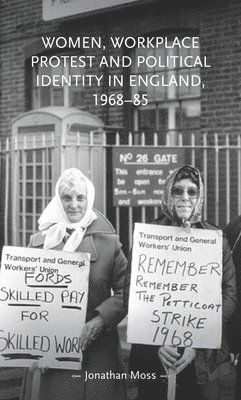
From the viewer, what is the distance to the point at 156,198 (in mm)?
8688

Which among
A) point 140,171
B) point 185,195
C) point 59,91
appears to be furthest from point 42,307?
point 59,91

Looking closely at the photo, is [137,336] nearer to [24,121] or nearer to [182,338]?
[182,338]

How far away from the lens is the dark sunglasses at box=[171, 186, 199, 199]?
12.8 feet

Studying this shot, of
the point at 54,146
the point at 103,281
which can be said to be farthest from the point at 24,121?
the point at 103,281

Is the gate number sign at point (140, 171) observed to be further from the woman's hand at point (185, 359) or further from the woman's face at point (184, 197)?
the woman's hand at point (185, 359)

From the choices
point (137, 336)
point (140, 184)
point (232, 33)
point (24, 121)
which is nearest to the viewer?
point (137, 336)

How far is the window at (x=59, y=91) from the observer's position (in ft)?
36.5

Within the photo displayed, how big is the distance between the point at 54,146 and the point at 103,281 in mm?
4585

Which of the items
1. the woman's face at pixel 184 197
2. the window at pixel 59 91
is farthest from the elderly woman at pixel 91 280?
the window at pixel 59 91

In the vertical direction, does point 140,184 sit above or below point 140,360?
above

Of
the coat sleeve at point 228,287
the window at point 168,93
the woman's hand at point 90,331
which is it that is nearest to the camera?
the coat sleeve at point 228,287

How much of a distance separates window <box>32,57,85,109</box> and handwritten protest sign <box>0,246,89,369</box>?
23.2 ft

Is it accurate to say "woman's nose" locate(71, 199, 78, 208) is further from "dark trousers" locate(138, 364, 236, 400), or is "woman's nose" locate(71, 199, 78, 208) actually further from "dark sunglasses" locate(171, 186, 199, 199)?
"dark trousers" locate(138, 364, 236, 400)

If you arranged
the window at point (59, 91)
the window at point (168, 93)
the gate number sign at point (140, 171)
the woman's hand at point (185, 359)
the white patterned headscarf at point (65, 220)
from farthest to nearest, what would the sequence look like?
the window at point (59, 91) < the window at point (168, 93) < the gate number sign at point (140, 171) < the white patterned headscarf at point (65, 220) < the woman's hand at point (185, 359)
